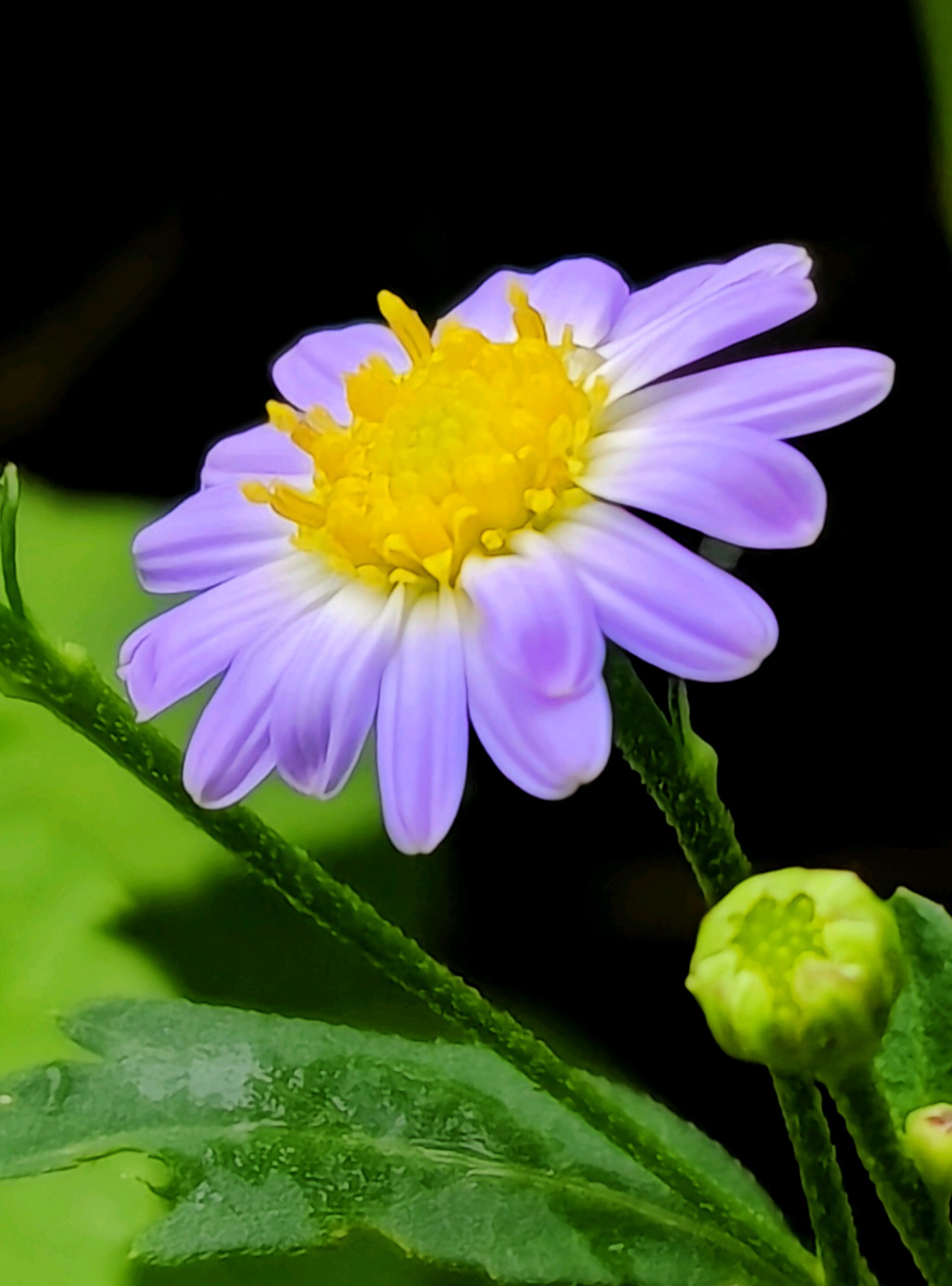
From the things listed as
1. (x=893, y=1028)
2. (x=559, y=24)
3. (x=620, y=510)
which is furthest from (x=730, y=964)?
(x=559, y=24)

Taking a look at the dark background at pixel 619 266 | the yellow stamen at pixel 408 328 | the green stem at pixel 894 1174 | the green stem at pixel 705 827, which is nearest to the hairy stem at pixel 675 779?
the green stem at pixel 705 827

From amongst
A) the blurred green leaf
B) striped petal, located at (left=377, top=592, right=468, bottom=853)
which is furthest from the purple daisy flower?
the blurred green leaf

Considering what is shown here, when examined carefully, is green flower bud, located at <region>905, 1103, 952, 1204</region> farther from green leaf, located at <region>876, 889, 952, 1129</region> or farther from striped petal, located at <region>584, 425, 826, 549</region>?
striped petal, located at <region>584, 425, 826, 549</region>

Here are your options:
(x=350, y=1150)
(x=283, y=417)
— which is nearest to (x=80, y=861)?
(x=350, y=1150)

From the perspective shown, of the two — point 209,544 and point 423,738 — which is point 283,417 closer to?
point 209,544

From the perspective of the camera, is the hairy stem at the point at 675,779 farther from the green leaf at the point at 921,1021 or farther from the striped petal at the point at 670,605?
the green leaf at the point at 921,1021

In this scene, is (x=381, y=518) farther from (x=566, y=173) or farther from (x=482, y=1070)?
(x=566, y=173)
